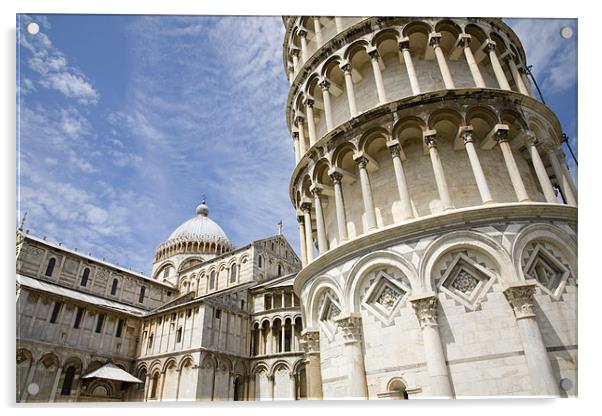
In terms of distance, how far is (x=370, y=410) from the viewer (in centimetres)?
518

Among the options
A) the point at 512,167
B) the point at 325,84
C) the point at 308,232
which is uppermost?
the point at 325,84

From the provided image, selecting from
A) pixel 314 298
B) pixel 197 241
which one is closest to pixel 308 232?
pixel 314 298

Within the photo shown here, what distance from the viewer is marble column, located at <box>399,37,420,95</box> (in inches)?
298

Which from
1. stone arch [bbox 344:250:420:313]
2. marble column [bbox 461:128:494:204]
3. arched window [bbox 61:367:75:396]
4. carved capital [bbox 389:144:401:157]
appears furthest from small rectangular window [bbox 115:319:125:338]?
marble column [bbox 461:128:494:204]

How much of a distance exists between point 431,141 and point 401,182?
0.89 meters

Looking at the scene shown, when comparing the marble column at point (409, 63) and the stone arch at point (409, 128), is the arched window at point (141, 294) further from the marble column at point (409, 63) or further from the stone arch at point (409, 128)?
the marble column at point (409, 63)

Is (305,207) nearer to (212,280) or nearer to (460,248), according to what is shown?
(460,248)

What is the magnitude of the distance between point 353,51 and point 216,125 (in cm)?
354

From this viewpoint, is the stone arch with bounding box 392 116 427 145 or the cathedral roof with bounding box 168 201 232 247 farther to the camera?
the cathedral roof with bounding box 168 201 232 247

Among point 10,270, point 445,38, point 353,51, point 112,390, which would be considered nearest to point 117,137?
point 10,270

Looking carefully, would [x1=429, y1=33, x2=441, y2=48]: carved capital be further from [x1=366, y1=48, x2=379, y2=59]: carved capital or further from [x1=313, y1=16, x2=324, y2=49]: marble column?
[x1=313, y1=16, x2=324, y2=49]: marble column

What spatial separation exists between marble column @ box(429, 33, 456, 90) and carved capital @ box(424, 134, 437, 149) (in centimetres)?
100

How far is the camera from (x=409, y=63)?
7836 millimetres
